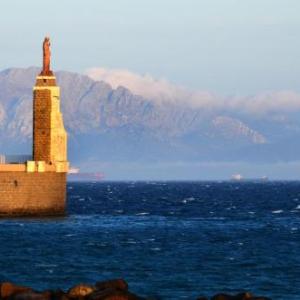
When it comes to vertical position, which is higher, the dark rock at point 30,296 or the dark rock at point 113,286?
the dark rock at point 113,286

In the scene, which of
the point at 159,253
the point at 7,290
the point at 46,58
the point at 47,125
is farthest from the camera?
the point at 46,58

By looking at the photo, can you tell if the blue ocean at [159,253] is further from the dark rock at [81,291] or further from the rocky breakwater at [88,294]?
the dark rock at [81,291]

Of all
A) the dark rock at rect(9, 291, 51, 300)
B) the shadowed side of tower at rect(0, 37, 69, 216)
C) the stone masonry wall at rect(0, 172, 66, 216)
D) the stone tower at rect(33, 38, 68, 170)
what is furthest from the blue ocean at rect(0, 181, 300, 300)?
the dark rock at rect(9, 291, 51, 300)

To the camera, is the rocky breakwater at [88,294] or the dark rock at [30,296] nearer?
the rocky breakwater at [88,294]

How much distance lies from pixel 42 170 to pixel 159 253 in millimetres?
23668

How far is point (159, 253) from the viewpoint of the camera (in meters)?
65.2

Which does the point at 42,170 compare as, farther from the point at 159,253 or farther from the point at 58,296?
the point at 58,296

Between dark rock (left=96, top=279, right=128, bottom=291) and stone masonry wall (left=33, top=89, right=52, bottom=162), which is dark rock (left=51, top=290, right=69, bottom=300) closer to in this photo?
dark rock (left=96, top=279, right=128, bottom=291)

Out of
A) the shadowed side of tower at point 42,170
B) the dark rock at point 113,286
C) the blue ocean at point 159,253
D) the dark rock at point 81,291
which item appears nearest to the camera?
the dark rock at point 81,291

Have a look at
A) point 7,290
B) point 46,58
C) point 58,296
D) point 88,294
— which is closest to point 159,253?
point 7,290

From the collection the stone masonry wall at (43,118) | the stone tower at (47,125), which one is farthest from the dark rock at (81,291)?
the stone masonry wall at (43,118)

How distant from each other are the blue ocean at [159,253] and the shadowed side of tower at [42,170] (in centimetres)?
149

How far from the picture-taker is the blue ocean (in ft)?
168

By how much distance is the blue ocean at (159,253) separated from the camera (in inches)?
2010
